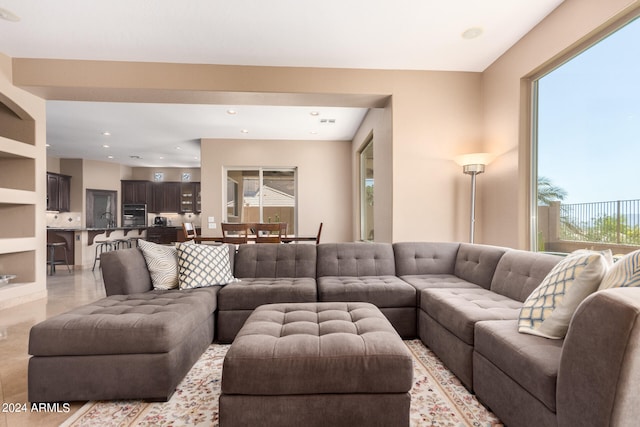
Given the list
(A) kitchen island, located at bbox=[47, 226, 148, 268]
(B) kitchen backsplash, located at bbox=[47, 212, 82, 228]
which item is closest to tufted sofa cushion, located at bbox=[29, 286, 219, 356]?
(A) kitchen island, located at bbox=[47, 226, 148, 268]

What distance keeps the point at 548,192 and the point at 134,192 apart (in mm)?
10313

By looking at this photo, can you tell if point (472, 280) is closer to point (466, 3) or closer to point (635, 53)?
point (635, 53)

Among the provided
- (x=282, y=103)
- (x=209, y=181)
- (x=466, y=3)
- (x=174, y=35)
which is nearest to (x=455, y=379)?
(x=466, y=3)

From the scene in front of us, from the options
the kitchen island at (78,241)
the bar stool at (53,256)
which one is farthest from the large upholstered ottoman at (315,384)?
the kitchen island at (78,241)

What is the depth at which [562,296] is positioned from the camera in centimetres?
150

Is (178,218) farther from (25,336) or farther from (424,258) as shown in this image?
(424,258)

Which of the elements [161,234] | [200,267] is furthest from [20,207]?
[161,234]

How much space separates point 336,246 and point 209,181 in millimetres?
4301

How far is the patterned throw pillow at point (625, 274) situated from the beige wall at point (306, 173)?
571 centimetres

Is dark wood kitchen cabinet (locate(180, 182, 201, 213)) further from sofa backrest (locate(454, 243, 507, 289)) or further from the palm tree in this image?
the palm tree

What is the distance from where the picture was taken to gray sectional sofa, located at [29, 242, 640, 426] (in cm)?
103

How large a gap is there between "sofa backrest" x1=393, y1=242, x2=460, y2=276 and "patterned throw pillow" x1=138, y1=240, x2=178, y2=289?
7.02 ft

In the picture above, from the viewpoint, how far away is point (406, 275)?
3.17m

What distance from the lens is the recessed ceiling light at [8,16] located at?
8.82ft
